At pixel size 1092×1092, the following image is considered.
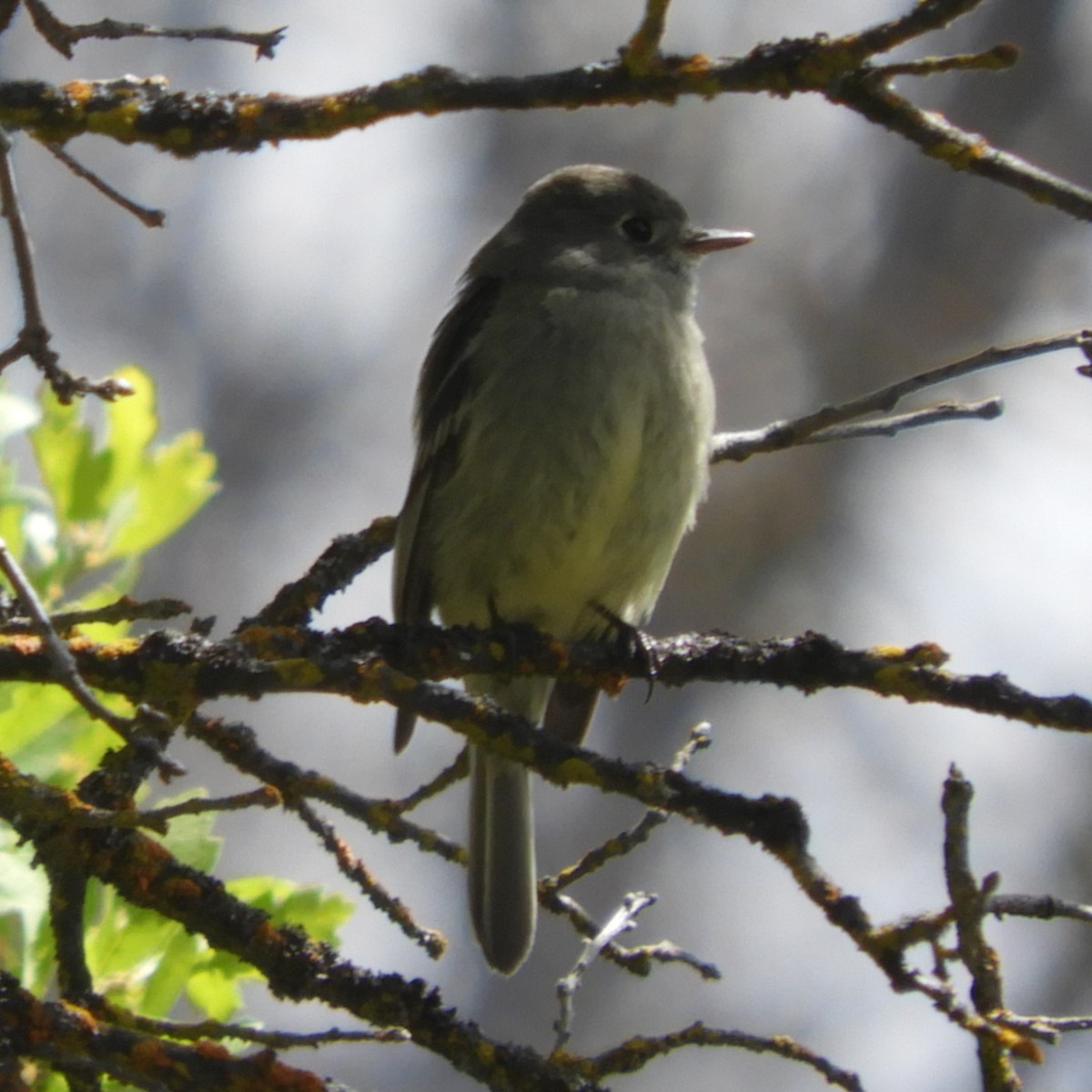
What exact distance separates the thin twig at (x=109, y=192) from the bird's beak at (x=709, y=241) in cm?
244

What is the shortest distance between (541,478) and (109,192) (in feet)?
5.26

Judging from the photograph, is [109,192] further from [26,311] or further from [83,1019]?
[83,1019]

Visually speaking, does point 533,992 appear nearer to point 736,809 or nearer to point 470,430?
point 470,430

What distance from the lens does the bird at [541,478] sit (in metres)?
3.77

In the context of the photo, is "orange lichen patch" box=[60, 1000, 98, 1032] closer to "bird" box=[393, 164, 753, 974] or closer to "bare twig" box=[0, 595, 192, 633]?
"bare twig" box=[0, 595, 192, 633]

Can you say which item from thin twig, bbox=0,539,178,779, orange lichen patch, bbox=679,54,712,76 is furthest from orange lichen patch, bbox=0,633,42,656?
orange lichen patch, bbox=679,54,712,76

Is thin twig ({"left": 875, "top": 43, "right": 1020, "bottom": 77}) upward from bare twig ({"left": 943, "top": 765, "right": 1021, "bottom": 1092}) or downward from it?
upward

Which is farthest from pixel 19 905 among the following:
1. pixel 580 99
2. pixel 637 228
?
pixel 637 228

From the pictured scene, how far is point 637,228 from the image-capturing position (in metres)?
4.68

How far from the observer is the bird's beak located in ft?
15.3

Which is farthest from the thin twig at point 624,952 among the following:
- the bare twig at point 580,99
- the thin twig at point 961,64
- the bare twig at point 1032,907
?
the thin twig at point 961,64

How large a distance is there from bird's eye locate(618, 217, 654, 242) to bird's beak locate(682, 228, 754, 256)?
0.37 ft

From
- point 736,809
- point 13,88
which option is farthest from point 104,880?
point 13,88

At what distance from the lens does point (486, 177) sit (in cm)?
1074
